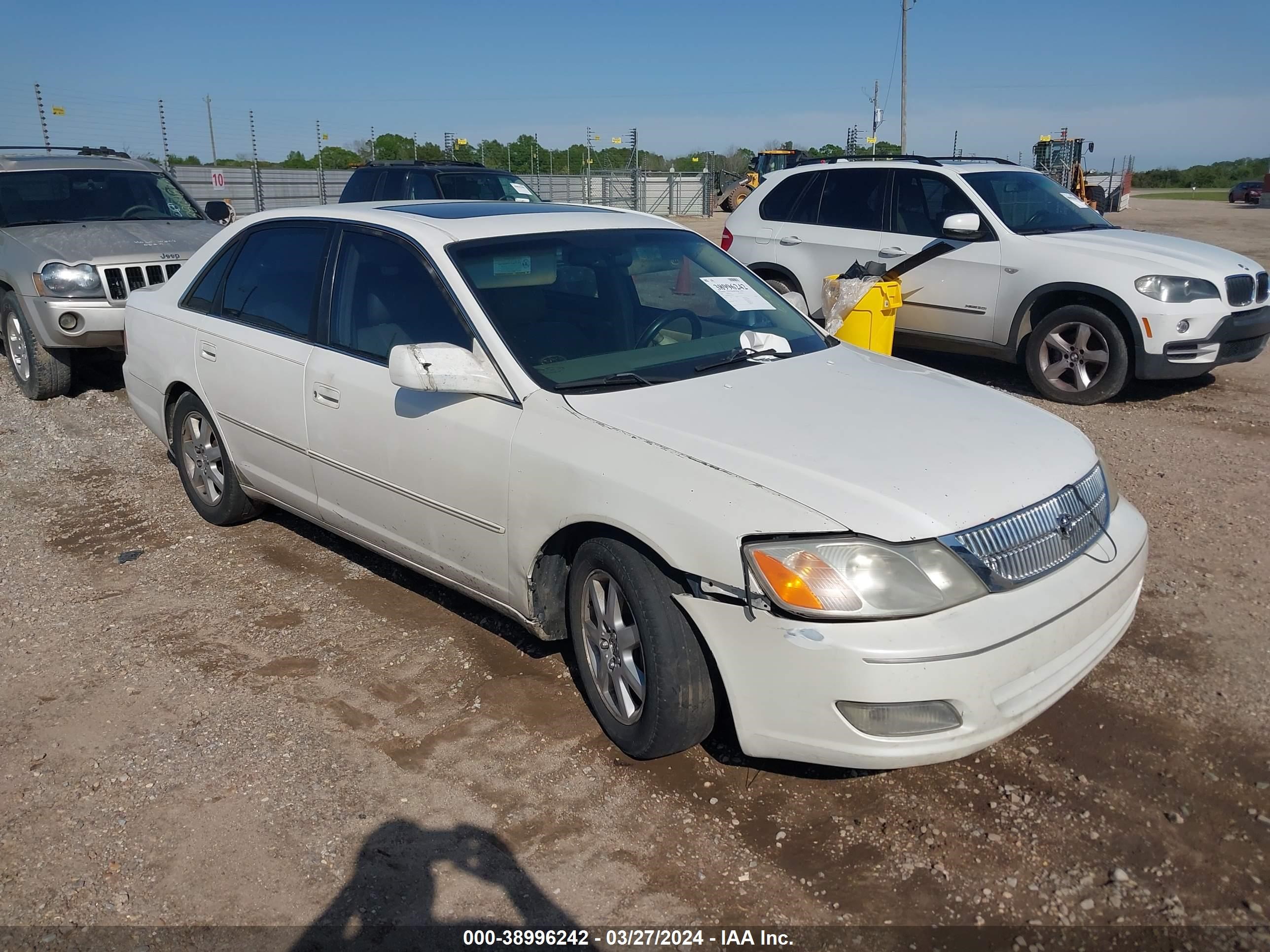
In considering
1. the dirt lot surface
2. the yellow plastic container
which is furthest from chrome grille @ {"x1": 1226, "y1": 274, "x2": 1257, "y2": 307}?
the dirt lot surface

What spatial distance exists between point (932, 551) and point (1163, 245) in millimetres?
6470

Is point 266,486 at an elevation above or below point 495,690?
above

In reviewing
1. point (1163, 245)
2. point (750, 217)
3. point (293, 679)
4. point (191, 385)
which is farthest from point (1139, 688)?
point (750, 217)

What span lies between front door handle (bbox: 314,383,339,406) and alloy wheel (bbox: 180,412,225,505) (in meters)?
1.20

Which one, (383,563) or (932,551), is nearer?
(932,551)

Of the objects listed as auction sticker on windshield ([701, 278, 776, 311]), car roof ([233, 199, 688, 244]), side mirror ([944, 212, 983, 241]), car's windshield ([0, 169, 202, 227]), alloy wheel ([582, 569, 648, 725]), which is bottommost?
alloy wheel ([582, 569, 648, 725])

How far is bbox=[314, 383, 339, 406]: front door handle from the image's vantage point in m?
4.13

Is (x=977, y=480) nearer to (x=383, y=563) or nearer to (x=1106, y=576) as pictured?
(x=1106, y=576)

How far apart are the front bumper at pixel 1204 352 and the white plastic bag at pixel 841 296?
81.1 inches

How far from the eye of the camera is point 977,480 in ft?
9.77

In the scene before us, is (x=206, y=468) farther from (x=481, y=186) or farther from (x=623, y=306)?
(x=481, y=186)

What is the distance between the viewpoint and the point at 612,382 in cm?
355

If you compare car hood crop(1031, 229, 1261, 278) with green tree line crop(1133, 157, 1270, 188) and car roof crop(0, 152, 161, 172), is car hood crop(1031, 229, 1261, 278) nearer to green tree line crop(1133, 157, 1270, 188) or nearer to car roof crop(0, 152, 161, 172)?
car roof crop(0, 152, 161, 172)

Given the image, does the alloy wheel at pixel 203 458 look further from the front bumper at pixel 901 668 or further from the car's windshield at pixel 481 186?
the car's windshield at pixel 481 186
